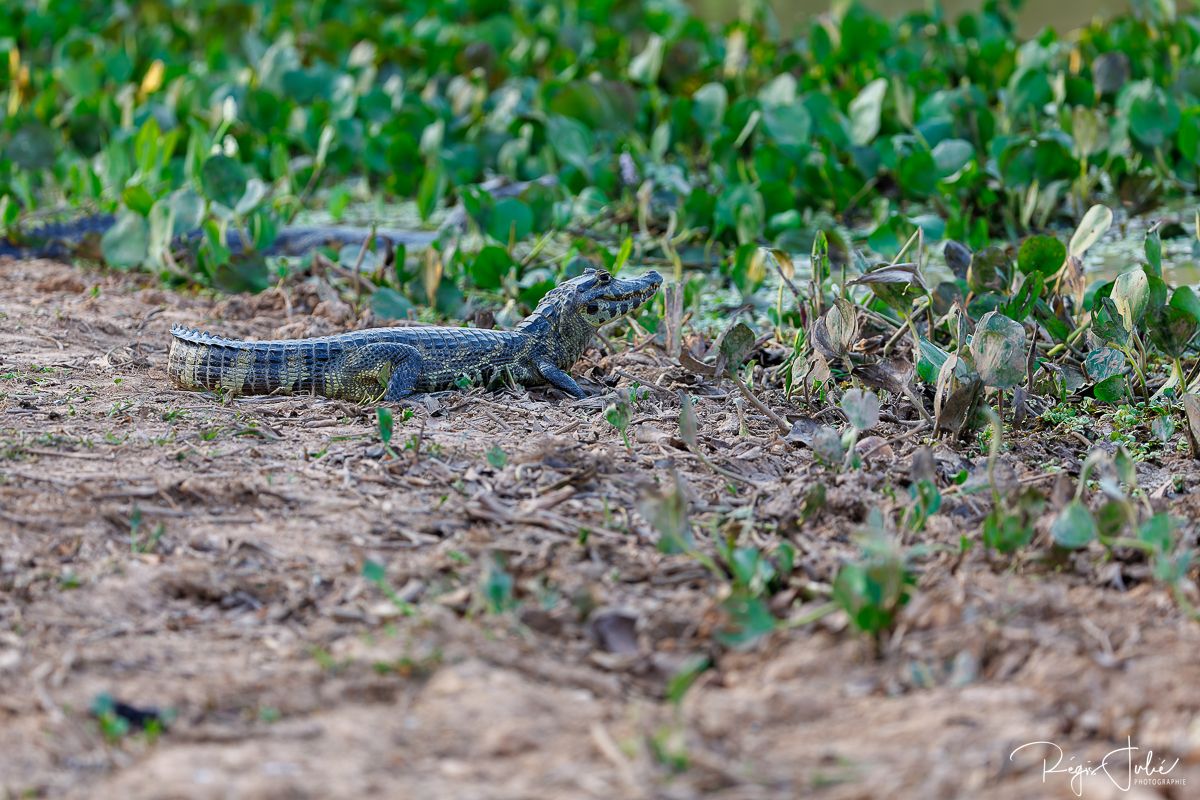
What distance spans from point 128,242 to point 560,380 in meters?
2.79

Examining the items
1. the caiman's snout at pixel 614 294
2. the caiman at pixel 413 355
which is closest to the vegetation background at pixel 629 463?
the caiman at pixel 413 355

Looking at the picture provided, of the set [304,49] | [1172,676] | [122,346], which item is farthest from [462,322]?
[304,49]

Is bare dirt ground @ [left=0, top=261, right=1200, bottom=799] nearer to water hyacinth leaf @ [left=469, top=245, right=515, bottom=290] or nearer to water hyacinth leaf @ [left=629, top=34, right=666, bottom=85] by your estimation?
water hyacinth leaf @ [left=469, top=245, right=515, bottom=290]

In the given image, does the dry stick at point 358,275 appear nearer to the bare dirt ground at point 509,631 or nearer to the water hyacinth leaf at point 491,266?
the water hyacinth leaf at point 491,266

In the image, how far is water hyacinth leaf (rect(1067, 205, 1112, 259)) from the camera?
507 centimetres

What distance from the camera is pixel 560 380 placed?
199 inches

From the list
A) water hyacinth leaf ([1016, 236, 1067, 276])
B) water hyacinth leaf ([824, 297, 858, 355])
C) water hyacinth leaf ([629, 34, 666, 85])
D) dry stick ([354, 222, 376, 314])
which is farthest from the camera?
water hyacinth leaf ([629, 34, 666, 85])

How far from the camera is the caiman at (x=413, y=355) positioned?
191 inches

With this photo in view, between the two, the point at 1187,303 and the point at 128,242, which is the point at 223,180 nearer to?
the point at 128,242

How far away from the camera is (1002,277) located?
5398mm

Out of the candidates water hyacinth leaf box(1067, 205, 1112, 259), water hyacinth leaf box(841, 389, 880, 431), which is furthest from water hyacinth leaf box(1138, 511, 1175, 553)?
water hyacinth leaf box(1067, 205, 1112, 259)

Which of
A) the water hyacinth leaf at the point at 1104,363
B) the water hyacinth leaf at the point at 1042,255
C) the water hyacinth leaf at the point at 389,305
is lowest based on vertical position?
the water hyacinth leaf at the point at 389,305

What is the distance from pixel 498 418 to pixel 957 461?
1540mm

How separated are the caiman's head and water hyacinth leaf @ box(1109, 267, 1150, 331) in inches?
69.0
